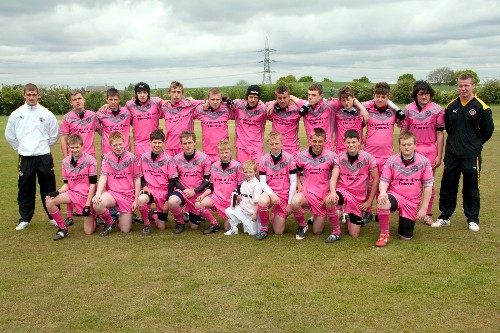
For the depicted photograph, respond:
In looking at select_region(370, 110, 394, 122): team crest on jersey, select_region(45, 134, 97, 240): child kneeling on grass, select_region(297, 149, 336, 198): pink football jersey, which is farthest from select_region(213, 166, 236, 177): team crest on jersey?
select_region(370, 110, 394, 122): team crest on jersey

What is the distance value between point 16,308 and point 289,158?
377cm

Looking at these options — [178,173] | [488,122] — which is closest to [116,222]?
[178,173]

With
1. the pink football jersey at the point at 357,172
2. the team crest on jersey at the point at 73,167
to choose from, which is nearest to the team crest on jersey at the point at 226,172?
the pink football jersey at the point at 357,172

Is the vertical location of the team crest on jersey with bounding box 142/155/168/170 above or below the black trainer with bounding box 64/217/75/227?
above

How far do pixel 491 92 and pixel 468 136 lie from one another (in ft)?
154

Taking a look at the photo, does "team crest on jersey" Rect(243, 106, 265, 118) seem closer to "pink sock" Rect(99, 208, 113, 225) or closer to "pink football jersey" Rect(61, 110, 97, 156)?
"pink football jersey" Rect(61, 110, 97, 156)

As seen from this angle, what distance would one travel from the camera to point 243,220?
6.40 meters

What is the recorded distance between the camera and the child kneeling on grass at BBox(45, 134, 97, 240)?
21.4ft

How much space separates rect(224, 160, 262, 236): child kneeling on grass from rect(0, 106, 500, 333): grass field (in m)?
0.23

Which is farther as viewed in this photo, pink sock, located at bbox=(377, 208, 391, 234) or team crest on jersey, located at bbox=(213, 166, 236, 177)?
team crest on jersey, located at bbox=(213, 166, 236, 177)

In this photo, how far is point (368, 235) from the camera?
625cm

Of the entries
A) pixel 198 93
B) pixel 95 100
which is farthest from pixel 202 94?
pixel 95 100

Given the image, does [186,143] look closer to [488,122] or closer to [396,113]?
[396,113]

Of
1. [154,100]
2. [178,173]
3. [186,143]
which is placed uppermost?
[154,100]
